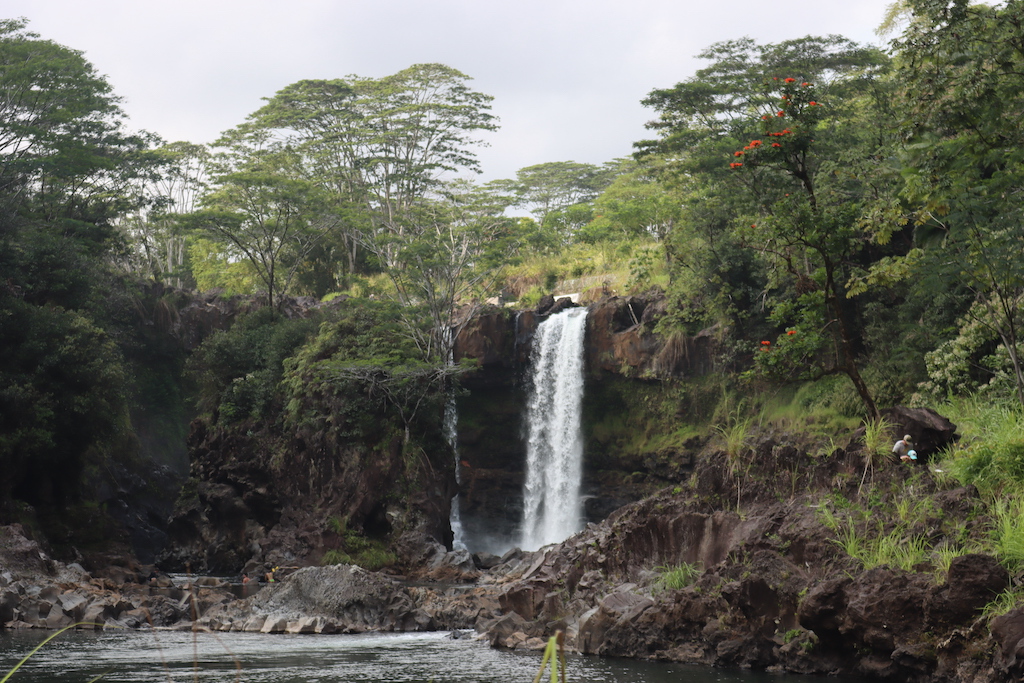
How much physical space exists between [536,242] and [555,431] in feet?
26.8


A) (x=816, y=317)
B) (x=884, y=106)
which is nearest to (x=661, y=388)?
(x=884, y=106)

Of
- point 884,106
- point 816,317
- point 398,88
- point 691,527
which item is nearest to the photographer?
point 691,527

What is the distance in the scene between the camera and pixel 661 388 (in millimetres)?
29875

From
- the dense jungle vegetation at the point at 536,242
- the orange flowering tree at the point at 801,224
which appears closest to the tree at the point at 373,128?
the dense jungle vegetation at the point at 536,242

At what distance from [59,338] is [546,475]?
15768 mm

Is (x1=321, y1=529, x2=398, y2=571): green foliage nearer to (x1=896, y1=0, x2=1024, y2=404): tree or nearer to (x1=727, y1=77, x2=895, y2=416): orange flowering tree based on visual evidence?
(x1=727, y1=77, x2=895, y2=416): orange flowering tree

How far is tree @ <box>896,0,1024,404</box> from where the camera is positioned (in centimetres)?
1032

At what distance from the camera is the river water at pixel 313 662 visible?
34.9ft

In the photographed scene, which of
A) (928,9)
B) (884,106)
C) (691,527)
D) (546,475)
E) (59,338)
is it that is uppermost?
(884,106)

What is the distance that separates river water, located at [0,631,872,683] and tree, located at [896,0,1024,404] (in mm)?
6162

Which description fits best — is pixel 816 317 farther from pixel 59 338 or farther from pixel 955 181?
pixel 59 338

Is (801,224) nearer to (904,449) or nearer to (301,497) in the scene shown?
(904,449)

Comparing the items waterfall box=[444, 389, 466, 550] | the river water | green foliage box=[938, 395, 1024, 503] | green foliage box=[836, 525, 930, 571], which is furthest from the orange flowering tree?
waterfall box=[444, 389, 466, 550]

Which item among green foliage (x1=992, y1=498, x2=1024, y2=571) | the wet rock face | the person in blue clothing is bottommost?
the wet rock face
